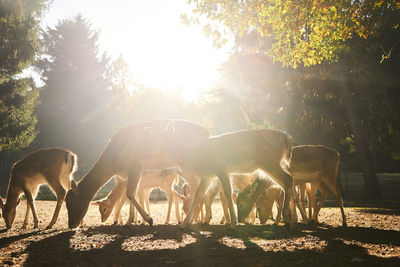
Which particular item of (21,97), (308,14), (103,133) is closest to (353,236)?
(308,14)

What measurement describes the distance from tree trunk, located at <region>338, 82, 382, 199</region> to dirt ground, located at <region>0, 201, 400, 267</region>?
14.1m

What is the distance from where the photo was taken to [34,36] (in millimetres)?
23531

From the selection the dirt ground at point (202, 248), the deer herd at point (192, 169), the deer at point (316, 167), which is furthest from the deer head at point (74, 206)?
the deer at point (316, 167)

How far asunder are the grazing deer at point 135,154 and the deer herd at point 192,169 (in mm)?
23

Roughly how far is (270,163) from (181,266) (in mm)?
3263

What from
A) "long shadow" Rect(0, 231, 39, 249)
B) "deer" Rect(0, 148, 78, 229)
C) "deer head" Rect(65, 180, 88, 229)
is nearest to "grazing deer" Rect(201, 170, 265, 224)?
"deer head" Rect(65, 180, 88, 229)

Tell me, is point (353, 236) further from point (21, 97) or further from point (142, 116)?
point (142, 116)

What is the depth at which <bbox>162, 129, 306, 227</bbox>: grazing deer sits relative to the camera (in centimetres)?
614

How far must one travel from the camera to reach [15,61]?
70.3 ft

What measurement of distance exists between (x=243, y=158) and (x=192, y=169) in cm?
127

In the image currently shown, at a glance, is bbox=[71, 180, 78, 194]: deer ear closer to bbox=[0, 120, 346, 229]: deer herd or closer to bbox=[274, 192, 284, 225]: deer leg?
bbox=[0, 120, 346, 229]: deer herd

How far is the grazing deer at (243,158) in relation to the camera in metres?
6.14

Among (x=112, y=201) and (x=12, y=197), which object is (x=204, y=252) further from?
(x=12, y=197)

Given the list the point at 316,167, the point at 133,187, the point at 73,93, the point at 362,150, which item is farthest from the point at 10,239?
the point at 73,93
